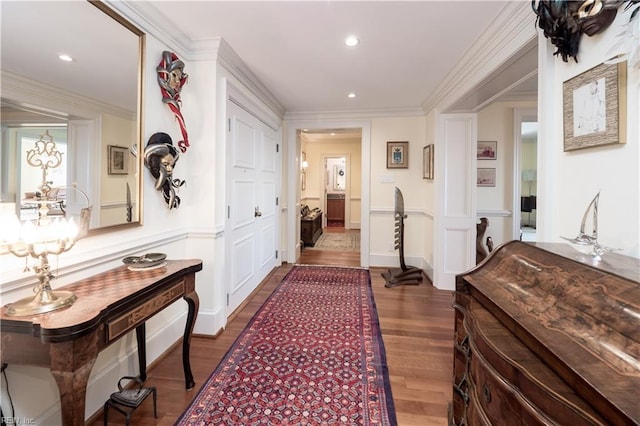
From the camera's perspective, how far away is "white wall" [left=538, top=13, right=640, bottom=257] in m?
1.07

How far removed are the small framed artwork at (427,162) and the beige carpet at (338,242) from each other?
2.31 meters

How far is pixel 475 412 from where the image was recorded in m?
0.95

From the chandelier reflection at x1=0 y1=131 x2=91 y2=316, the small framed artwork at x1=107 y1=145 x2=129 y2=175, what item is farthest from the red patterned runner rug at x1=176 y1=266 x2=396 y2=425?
the small framed artwork at x1=107 y1=145 x2=129 y2=175

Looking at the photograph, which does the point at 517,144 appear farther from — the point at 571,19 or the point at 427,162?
the point at 571,19

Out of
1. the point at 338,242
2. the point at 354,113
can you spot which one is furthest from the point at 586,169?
the point at 338,242

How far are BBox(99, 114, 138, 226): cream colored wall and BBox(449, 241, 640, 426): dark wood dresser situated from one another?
1.93 metres

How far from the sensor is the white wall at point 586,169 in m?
1.07

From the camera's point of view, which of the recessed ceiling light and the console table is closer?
the console table

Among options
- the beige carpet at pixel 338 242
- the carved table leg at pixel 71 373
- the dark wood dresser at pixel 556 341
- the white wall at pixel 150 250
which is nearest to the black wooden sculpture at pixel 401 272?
the beige carpet at pixel 338 242

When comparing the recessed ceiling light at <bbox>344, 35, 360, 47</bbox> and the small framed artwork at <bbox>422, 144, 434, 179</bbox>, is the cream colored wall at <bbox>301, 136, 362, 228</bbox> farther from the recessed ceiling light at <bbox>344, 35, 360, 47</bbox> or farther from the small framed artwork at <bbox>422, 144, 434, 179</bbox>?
the recessed ceiling light at <bbox>344, 35, 360, 47</bbox>

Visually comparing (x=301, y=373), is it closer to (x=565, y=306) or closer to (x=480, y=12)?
(x=565, y=306)

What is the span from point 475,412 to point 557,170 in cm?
125

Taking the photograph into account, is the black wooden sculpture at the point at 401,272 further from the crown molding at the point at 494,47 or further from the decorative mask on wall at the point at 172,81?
the decorative mask on wall at the point at 172,81

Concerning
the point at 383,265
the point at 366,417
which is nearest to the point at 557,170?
the point at 366,417
